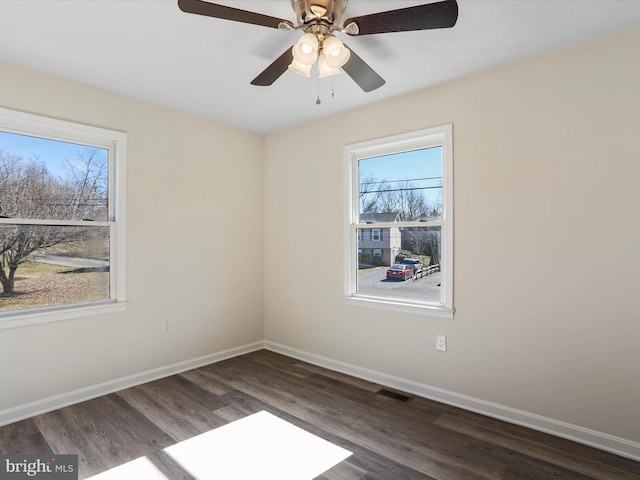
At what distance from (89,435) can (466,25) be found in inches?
138

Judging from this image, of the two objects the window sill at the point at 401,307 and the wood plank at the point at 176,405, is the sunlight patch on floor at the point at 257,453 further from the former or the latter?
the window sill at the point at 401,307

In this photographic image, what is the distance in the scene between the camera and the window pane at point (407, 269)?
3004 millimetres

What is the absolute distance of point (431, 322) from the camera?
291 centimetres

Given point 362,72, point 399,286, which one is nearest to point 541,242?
point 399,286

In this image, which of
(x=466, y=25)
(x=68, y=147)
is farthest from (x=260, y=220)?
(x=466, y=25)

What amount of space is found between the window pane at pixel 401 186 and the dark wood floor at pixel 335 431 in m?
1.58

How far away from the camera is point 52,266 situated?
110 inches

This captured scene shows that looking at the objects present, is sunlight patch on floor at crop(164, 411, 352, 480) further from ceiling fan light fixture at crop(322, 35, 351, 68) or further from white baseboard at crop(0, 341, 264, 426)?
ceiling fan light fixture at crop(322, 35, 351, 68)

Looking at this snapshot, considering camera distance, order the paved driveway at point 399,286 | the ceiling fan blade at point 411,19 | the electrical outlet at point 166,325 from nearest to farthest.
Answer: the ceiling fan blade at point 411,19 < the paved driveway at point 399,286 < the electrical outlet at point 166,325

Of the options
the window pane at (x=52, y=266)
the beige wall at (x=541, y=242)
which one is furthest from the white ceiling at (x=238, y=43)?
the window pane at (x=52, y=266)

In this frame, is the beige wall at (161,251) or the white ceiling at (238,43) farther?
the beige wall at (161,251)

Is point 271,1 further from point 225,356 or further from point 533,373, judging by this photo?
point 225,356

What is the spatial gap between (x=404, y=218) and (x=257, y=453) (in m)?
2.17

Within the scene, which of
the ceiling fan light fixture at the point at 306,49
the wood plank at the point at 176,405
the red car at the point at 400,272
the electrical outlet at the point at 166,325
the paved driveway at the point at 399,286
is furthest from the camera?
the electrical outlet at the point at 166,325
